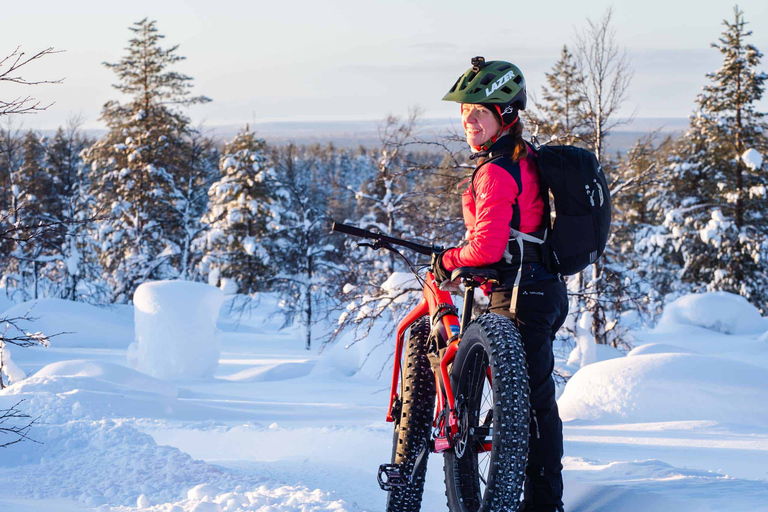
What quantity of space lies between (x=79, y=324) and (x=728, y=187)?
24346 mm

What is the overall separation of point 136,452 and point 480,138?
4.10 metres

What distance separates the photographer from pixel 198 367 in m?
18.8

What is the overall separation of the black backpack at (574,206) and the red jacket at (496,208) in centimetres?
9

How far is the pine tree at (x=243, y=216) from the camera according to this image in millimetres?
32844

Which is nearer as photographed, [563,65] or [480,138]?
[480,138]

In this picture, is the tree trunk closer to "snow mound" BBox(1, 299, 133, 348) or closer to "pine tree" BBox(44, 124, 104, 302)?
"snow mound" BBox(1, 299, 133, 348)

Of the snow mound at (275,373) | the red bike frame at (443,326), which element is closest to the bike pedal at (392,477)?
the red bike frame at (443,326)

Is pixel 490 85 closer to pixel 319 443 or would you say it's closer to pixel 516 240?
pixel 516 240

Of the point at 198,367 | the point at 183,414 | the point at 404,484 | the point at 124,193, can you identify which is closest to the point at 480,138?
the point at 404,484

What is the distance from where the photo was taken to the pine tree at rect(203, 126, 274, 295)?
3284 centimetres

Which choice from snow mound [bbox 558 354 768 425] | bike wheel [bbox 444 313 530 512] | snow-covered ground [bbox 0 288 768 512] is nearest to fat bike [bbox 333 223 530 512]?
bike wheel [bbox 444 313 530 512]

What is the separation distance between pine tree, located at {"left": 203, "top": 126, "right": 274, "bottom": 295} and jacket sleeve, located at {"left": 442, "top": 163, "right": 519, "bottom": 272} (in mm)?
29507

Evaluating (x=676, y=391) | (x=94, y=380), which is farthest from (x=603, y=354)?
(x=94, y=380)

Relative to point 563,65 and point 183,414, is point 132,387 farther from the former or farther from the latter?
point 563,65
